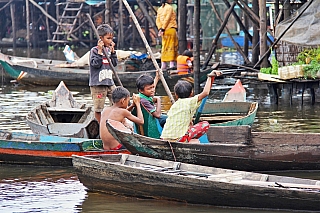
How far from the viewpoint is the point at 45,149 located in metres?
8.28

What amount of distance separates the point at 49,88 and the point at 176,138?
28.8ft

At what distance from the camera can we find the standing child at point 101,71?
29.1 feet

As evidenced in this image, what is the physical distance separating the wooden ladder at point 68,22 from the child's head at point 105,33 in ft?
54.1

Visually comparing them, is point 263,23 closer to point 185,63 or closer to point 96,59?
point 185,63

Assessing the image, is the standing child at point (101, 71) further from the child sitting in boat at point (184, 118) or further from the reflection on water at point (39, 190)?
the child sitting in boat at point (184, 118)

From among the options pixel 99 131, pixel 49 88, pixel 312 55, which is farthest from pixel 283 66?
pixel 49 88

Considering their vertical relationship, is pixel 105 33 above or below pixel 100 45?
above

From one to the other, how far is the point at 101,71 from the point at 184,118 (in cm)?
176

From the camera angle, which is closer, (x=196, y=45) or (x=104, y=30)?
(x=104, y=30)

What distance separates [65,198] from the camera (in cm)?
720

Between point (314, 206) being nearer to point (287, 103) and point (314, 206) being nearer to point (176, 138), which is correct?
point (176, 138)

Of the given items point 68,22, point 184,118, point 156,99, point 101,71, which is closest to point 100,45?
point 101,71

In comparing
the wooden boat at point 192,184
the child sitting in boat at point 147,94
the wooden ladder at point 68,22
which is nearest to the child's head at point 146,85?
the child sitting in boat at point 147,94

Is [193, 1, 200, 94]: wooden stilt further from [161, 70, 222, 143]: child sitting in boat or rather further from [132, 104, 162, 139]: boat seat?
[161, 70, 222, 143]: child sitting in boat
